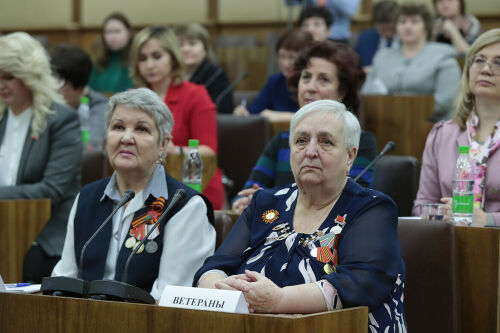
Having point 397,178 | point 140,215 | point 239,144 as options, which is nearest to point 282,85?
point 239,144

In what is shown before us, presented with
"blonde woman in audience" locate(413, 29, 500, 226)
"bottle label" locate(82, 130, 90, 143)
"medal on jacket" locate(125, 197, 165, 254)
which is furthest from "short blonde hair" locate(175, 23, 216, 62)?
"medal on jacket" locate(125, 197, 165, 254)

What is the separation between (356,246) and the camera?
6.93 ft

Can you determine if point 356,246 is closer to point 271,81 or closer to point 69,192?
point 69,192

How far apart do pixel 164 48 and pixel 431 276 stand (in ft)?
7.12

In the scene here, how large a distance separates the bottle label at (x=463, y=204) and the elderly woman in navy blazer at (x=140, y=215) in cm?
86

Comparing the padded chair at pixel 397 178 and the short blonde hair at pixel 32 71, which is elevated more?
the short blonde hair at pixel 32 71

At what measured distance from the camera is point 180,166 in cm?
364

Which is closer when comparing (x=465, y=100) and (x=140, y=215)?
(x=140, y=215)

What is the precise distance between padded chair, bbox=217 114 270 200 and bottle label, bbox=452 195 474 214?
164cm

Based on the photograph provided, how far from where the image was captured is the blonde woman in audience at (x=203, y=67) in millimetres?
5516

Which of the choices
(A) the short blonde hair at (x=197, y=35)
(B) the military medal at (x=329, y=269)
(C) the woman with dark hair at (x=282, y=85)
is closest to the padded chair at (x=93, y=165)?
(C) the woman with dark hair at (x=282, y=85)

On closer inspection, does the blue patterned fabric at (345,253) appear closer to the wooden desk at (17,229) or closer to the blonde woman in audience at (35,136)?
the wooden desk at (17,229)

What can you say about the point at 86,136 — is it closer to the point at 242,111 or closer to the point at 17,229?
the point at 242,111

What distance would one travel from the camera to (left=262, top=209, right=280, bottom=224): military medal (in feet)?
7.73
